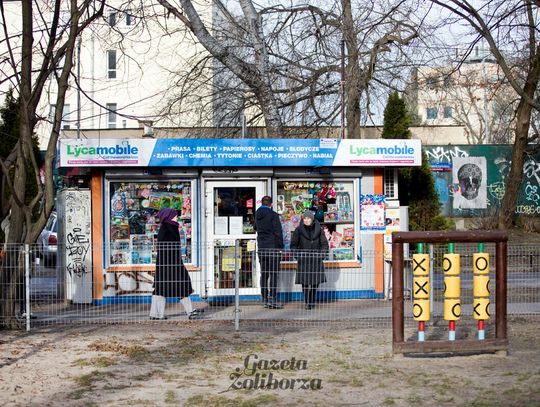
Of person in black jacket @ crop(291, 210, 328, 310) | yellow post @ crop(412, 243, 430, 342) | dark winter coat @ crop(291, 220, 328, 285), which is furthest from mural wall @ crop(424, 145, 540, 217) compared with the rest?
yellow post @ crop(412, 243, 430, 342)

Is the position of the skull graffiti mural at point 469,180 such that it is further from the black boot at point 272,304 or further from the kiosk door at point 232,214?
the black boot at point 272,304

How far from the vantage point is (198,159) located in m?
14.8

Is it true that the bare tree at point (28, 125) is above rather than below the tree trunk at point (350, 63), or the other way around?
below

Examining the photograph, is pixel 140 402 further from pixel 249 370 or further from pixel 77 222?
pixel 77 222

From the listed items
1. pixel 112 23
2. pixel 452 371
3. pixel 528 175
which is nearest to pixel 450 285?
pixel 452 371

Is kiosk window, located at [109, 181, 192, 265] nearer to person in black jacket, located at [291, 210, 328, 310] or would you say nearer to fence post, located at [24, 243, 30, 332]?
person in black jacket, located at [291, 210, 328, 310]

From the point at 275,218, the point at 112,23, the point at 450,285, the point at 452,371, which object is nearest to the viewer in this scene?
the point at 452,371

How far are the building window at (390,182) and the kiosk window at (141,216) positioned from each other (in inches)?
137

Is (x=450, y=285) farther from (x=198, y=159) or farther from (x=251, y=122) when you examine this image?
(x=251, y=122)

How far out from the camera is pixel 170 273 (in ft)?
42.7

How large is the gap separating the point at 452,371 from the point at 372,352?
50.1 inches

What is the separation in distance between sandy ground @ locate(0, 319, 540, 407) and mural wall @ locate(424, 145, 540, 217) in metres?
20.8

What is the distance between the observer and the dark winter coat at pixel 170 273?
12938mm


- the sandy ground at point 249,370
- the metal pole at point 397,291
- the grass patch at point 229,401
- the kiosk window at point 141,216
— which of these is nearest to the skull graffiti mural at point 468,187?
the kiosk window at point 141,216
